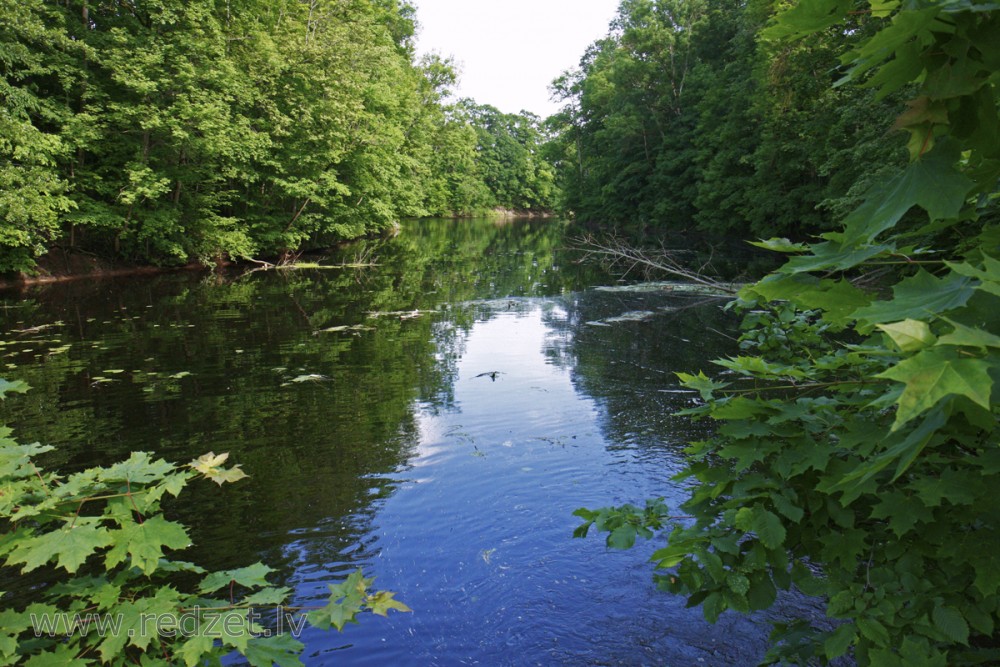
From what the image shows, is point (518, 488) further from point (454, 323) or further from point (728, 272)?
point (728, 272)

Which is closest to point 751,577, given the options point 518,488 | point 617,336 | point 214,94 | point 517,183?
point 518,488

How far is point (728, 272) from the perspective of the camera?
22156mm

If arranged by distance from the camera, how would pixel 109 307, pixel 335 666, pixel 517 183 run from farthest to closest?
pixel 517 183
pixel 109 307
pixel 335 666

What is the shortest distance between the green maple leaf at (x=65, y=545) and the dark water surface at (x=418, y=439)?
2.37 meters

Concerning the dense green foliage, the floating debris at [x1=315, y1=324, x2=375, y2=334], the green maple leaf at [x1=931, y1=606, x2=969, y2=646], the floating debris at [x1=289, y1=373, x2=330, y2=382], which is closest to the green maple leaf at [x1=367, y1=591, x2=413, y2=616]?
the dense green foliage

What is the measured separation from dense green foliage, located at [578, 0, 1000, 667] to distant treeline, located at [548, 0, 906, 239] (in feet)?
45.3

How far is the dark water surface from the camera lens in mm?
4434

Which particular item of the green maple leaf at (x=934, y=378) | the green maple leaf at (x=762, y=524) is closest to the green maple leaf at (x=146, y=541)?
the green maple leaf at (x=762, y=524)

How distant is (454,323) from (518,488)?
9.22 meters

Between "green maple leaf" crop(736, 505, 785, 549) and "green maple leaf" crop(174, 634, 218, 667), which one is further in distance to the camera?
"green maple leaf" crop(736, 505, 785, 549)

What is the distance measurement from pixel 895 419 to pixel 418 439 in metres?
6.79

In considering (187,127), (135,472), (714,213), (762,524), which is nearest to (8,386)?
(135,472)

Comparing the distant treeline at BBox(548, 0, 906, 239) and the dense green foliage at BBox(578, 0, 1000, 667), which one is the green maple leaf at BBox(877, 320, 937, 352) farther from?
the distant treeline at BBox(548, 0, 906, 239)

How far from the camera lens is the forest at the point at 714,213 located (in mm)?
1537
